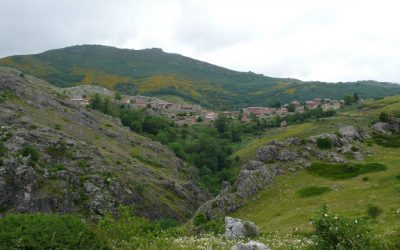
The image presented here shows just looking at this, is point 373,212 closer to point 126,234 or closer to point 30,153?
A: point 126,234

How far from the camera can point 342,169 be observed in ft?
164

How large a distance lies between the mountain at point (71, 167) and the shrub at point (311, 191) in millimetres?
29198

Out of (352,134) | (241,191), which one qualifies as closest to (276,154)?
(241,191)

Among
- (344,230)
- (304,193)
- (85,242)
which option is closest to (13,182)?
(304,193)


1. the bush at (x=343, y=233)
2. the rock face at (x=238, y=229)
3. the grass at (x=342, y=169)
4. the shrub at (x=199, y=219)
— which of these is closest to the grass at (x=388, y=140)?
the grass at (x=342, y=169)

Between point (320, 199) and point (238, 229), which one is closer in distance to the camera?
point (238, 229)

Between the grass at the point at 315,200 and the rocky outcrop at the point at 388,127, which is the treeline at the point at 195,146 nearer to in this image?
the rocky outcrop at the point at 388,127

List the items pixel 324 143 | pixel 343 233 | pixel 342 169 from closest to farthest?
1. pixel 343 233
2. pixel 342 169
3. pixel 324 143

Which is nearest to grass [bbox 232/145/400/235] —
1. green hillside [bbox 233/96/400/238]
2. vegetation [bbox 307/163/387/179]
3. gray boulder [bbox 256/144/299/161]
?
green hillside [bbox 233/96/400/238]

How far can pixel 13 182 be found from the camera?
236 ft

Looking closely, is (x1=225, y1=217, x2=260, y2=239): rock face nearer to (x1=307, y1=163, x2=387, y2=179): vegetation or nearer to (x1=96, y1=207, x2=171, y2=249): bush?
(x1=96, y1=207, x2=171, y2=249): bush

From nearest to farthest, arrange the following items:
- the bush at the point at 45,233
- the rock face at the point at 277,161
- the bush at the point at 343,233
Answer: the bush at the point at 343,233 < the bush at the point at 45,233 < the rock face at the point at 277,161

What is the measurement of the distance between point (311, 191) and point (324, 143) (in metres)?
14.8

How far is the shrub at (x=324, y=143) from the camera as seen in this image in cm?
5738
